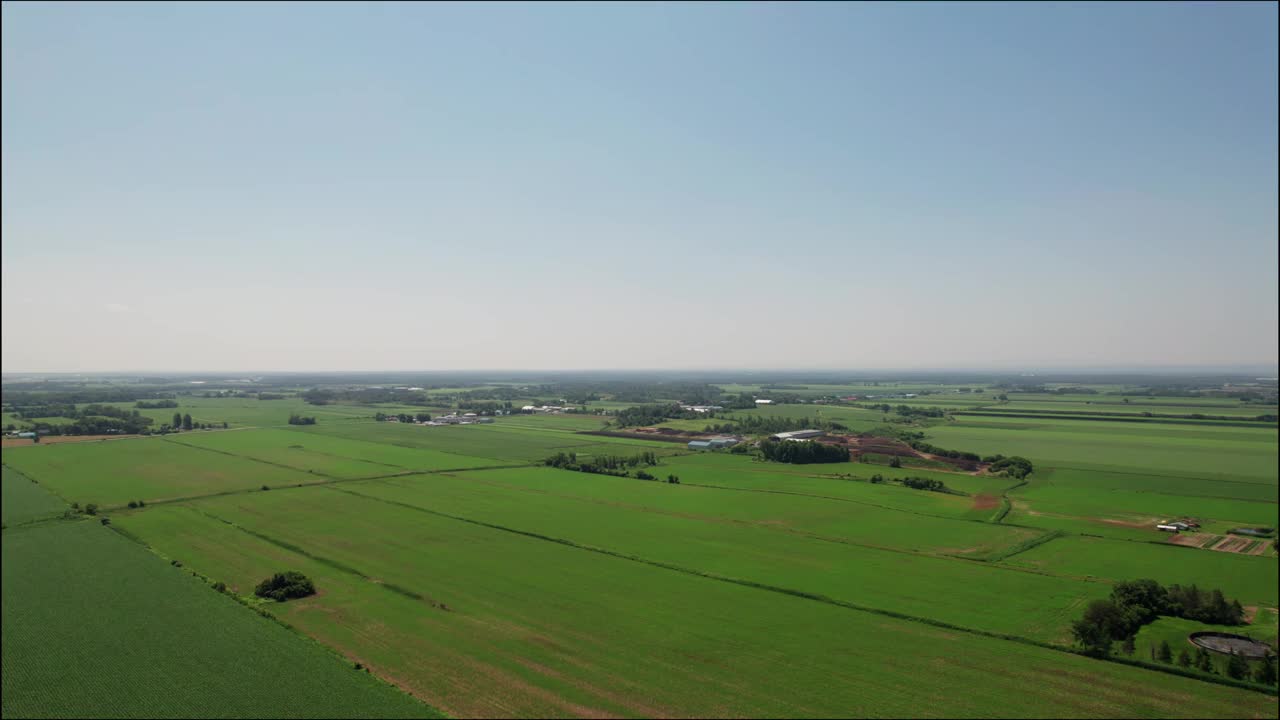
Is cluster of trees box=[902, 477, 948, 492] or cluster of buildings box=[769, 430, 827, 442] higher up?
cluster of buildings box=[769, 430, 827, 442]

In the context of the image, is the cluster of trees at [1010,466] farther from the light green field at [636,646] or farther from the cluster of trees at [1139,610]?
the light green field at [636,646]

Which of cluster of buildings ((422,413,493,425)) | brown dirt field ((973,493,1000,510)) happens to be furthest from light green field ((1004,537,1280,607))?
cluster of buildings ((422,413,493,425))

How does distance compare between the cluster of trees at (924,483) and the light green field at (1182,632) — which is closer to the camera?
the light green field at (1182,632)

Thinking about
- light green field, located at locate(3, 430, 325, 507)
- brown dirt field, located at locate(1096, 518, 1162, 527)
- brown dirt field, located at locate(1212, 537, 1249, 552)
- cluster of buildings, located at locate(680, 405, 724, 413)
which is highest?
cluster of buildings, located at locate(680, 405, 724, 413)

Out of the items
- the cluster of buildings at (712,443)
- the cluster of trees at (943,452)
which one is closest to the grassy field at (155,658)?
the cluster of buildings at (712,443)

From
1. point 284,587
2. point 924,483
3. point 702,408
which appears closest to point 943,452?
point 924,483

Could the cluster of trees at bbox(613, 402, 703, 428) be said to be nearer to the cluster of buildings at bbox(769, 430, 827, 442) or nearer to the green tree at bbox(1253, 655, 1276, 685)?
the cluster of buildings at bbox(769, 430, 827, 442)

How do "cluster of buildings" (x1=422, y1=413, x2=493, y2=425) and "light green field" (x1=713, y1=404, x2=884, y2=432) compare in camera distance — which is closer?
"light green field" (x1=713, y1=404, x2=884, y2=432)

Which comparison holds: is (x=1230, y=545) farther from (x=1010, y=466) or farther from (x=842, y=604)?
(x=842, y=604)
